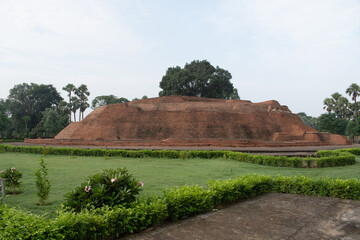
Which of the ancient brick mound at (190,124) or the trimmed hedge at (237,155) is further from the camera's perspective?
the ancient brick mound at (190,124)

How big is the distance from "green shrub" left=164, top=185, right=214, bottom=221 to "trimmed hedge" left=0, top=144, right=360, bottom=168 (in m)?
6.53

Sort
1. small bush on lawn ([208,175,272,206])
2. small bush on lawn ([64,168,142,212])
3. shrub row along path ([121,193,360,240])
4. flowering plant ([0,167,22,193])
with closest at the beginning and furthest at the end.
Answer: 1. shrub row along path ([121,193,360,240])
2. small bush on lawn ([64,168,142,212])
3. small bush on lawn ([208,175,272,206])
4. flowering plant ([0,167,22,193])

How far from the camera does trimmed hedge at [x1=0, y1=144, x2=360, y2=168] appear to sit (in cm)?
982

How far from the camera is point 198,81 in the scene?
132 feet

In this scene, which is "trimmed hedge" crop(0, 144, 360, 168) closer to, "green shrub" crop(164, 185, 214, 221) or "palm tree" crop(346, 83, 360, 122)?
"green shrub" crop(164, 185, 214, 221)

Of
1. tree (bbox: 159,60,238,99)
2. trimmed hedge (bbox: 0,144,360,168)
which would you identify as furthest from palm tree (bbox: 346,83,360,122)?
trimmed hedge (bbox: 0,144,360,168)

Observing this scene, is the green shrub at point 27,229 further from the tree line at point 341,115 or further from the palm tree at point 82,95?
the palm tree at point 82,95

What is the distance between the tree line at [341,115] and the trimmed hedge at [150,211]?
1239 inches

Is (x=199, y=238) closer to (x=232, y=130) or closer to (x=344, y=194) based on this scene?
(x=344, y=194)

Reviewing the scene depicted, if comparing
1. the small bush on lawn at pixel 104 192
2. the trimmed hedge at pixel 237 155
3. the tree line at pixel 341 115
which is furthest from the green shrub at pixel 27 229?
the tree line at pixel 341 115

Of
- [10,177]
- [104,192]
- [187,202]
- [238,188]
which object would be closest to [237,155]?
[238,188]

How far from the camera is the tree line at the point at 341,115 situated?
1321 inches

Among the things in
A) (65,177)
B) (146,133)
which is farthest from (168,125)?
(65,177)

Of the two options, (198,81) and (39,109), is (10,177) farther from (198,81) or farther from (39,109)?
(39,109)
